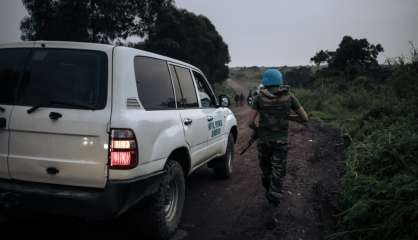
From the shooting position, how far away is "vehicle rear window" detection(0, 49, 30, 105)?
3.27 m

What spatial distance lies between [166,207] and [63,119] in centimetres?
144

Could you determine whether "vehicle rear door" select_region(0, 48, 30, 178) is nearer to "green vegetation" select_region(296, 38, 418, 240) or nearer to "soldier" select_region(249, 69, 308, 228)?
"soldier" select_region(249, 69, 308, 228)

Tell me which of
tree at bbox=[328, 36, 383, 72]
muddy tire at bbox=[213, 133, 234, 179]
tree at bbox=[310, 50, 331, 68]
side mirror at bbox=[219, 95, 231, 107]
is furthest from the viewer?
tree at bbox=[310, 50, 331, 68]

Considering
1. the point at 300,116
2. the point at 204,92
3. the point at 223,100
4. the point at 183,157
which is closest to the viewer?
the point at 183,157

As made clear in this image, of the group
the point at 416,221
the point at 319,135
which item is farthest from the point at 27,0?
the point at 416,221

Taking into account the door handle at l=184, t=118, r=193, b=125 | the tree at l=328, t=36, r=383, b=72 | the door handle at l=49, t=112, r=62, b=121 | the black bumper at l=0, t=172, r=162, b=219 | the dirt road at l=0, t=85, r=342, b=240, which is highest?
the tree at l=328, t=36, r=383, b=72

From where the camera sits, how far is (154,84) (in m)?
3.88

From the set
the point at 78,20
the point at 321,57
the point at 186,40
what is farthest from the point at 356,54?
the point at 78,20

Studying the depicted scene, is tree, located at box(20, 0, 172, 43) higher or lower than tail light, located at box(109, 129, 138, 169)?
higher

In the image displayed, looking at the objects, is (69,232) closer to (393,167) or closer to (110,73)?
(110,73)

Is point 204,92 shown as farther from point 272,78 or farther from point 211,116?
point 272,78

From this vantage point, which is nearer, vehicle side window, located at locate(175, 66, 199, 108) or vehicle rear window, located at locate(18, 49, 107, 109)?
vehicle rear window, located at locate(18, 49, 107, 109)

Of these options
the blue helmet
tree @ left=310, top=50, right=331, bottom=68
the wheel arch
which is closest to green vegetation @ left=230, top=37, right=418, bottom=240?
the blue helmet

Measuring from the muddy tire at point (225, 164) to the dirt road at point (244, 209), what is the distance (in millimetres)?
124
